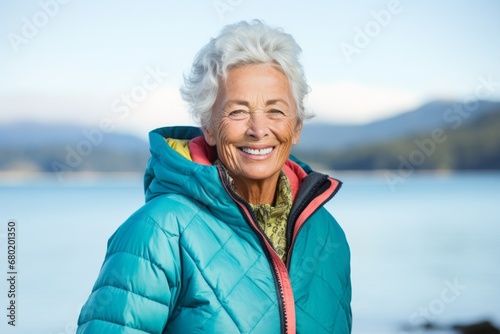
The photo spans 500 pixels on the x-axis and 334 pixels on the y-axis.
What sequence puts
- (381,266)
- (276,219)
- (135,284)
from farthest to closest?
(381,266), (276,219), (135,284)

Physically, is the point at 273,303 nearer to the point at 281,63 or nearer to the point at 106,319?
the point at 106,319

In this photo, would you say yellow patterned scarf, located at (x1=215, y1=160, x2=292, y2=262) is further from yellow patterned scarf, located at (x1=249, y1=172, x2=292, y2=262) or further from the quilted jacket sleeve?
the quilted jacket sleeve

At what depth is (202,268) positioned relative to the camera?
214 centimetres

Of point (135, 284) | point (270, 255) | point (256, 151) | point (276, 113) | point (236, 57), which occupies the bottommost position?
point (135, 284)

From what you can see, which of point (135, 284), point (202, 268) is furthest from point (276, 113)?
point (135, 284)

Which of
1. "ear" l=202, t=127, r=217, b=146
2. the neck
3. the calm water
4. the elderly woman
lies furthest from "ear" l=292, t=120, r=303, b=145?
the calm water

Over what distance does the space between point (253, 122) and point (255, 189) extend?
0.68 feet

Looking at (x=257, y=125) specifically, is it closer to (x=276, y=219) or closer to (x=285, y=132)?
(x=285, y=132)

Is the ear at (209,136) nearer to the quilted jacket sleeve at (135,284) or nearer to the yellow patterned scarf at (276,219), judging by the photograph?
the yellow patterned scarf at (276,219)

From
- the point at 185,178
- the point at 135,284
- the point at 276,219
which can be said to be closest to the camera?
the point at 135,284

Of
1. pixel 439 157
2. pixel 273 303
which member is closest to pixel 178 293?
pixel 273 303

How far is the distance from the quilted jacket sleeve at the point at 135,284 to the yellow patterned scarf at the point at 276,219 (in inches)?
12.3

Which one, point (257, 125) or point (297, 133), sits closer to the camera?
point (257, 125)

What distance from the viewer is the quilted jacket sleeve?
6.68ft
